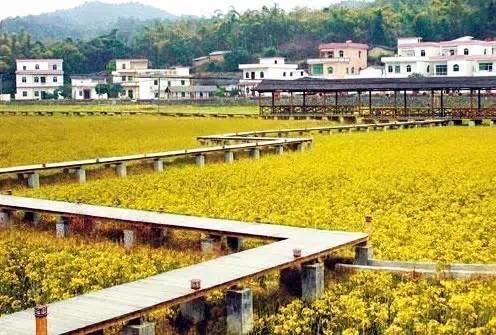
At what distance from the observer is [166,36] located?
427ft

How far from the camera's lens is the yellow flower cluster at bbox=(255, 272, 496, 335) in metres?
8.83

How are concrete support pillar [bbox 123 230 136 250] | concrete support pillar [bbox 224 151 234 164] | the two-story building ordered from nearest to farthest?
1. concrete support pillar [bbox 123 230 136 250]
2. concrete support pillar [bbox 224 151 234 164]
3. the two-story building

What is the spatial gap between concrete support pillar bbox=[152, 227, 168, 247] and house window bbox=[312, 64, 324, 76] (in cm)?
7949

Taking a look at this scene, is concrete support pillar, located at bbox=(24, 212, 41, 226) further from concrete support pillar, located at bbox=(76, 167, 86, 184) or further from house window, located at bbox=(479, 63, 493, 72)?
house window, located at bbox=(479, 63, 493, 72)

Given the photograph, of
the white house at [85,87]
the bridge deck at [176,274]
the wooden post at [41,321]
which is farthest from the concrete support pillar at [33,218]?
the white house at [85,87]

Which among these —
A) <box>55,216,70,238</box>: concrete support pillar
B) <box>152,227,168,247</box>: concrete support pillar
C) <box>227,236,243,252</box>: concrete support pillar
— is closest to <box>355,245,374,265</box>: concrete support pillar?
<box>227,236,243,252</box>: concrete support pillar

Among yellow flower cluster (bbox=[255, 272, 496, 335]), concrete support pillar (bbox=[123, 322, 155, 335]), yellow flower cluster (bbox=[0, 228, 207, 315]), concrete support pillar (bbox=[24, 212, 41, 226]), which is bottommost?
yellow flower cluster (bbox=[255, 272, 496, 335])

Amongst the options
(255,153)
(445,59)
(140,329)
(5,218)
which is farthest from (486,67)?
(140,329)

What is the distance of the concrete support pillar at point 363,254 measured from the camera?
11.3m

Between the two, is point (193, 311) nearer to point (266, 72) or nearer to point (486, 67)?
point (486, 67)

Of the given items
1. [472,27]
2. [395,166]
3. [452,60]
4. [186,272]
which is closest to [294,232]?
[186,272]

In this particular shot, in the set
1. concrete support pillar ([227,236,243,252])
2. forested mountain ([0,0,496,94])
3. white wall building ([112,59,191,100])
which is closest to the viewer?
concrete support pillar ([227,236,243,252])

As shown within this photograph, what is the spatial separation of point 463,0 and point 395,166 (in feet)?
288

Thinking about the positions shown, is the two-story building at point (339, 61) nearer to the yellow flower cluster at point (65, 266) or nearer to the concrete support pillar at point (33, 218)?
the concrete support pillar at point (33, 218)
